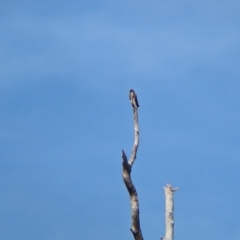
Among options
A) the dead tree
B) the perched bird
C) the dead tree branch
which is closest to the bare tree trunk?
the dead tree

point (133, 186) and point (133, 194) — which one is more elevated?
point (133, 186)

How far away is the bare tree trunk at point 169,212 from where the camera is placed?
812 cm

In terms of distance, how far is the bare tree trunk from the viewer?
8125 millimetres

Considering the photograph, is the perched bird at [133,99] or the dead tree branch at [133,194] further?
the perched bird at [133,99]

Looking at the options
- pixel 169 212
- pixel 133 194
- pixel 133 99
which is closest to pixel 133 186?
pixel 133 194

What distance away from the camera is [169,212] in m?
8.26

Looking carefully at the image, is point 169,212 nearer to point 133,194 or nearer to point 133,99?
point 133,194

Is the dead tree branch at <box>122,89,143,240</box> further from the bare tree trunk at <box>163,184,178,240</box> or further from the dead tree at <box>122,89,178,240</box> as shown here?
the bare tree trunk at <box>163,184,178,240</box>

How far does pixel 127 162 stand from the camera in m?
7.45

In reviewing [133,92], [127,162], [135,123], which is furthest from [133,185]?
[133,92]

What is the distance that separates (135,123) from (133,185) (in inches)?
41.2

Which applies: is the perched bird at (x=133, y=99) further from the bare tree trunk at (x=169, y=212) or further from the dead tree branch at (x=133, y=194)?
the bare tree trunk at (x=169, y=212)

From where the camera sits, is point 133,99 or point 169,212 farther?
point 169,212

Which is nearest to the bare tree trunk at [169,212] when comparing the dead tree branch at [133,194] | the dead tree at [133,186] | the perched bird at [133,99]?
the dead tree at [133,186]
